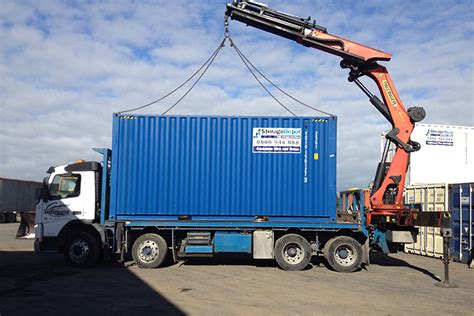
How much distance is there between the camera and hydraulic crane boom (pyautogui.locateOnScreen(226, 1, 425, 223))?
38.3 ft

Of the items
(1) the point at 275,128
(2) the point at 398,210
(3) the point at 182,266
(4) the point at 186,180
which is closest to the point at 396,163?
(2) the point at 398,210

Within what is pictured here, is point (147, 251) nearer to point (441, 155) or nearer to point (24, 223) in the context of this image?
point (24, 223)

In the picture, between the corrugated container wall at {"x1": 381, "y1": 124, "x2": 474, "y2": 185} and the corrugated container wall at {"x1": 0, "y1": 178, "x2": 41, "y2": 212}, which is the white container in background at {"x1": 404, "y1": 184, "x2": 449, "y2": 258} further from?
the corrugated container wall at {"x1": 0, "y1": 178, "x2": 41, "y2": 212}

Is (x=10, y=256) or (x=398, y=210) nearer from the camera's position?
(x=398, y=210)

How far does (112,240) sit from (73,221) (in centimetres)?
114

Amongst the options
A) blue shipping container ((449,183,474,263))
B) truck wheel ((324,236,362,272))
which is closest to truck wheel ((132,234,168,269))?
truck wheel ((324,236,362,272))

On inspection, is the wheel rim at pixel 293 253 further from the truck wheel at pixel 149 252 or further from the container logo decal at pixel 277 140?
the truck wheel at pixel 149 252

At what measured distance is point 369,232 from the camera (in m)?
11.5

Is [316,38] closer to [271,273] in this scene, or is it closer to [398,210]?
[398,210]

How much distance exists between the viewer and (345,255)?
447 inches

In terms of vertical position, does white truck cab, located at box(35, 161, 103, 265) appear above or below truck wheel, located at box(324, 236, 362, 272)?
above

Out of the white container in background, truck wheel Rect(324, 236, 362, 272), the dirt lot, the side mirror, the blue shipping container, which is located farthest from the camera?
the white container in background

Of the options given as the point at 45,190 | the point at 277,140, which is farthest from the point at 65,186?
the point at 277,140

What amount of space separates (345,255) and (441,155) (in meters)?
7.54
